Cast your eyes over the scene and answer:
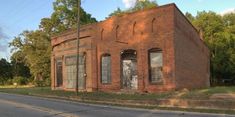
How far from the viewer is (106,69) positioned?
4006 centimetres

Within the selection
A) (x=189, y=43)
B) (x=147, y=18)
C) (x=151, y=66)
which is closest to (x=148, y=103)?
(x=151, y=66)

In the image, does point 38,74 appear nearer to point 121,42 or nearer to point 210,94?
point 121,42

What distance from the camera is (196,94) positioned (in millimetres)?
26688

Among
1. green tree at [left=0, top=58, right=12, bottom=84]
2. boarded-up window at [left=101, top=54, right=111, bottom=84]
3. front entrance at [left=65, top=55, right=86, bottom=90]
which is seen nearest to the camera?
boarded-up window at [left=101, top=54, right=111, bottom=84]

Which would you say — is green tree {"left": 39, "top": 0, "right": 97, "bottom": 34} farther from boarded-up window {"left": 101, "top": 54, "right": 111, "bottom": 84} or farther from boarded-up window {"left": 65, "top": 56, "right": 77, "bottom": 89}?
boarded-up window {"left": 101, "top": 54, "right": 111, "bottom": 84}

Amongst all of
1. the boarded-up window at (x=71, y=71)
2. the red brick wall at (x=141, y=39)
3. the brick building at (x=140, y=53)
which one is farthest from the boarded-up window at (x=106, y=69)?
the boarded-up window at (x=71, y=71)

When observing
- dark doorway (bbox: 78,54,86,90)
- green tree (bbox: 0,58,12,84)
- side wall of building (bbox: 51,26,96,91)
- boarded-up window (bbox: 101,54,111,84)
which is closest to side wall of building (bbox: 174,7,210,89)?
boarded-up window (bbox: 101,54,111,84)

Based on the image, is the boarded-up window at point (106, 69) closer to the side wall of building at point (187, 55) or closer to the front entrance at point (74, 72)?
the front entrance at point (74, 72)

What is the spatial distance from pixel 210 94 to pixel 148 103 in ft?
13.9

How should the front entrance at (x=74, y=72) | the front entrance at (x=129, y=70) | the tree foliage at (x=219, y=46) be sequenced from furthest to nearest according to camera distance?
the tree foliage at (x=219, y=46)
the front entrance at (x=74, y=72)
the front entrance at (x=129, y=70)

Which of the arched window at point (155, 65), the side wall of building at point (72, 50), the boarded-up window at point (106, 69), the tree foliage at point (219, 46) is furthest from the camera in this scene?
the tree foliage at point (219, 46)

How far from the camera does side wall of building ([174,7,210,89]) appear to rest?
113 feet

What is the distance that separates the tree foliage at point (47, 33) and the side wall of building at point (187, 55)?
3018 centimetres

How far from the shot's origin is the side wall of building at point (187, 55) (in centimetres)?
3441
